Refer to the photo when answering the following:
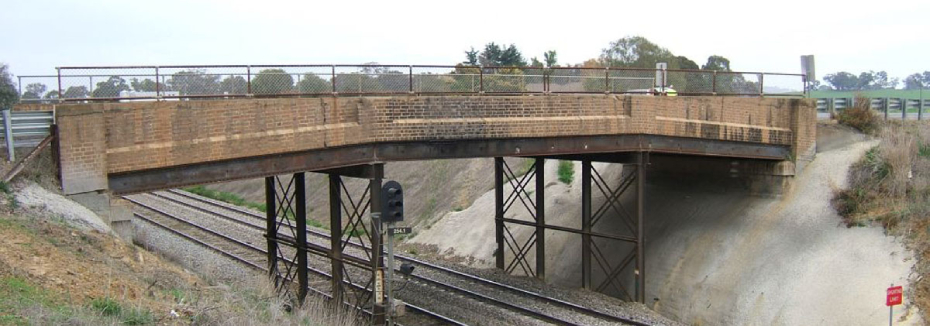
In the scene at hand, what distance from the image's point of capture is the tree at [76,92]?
13663 mm

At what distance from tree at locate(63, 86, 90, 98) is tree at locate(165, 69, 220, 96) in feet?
4.29

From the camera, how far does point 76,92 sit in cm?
1375

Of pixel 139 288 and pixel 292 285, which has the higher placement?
pixel 139 288

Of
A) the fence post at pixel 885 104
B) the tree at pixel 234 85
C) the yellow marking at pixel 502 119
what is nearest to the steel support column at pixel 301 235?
the yellow marking at pixel 502 119

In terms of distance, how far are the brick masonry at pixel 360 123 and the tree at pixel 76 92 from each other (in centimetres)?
94

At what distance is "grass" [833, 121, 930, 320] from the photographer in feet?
61.2

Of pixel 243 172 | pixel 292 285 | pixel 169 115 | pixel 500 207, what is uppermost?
pixel 169 115

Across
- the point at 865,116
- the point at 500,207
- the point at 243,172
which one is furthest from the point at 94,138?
the point at 865,116

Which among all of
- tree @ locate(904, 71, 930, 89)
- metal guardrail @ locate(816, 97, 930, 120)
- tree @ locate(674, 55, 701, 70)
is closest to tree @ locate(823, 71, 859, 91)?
tree @ locate(904, 71, 930, 89)

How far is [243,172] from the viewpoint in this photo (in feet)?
48.3

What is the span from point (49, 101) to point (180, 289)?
16.5 feet

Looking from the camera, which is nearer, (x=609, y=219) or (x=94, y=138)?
(x=94, y=138)

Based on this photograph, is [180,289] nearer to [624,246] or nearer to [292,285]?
[292,285]

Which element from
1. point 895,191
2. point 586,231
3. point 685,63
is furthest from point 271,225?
point 685,63
